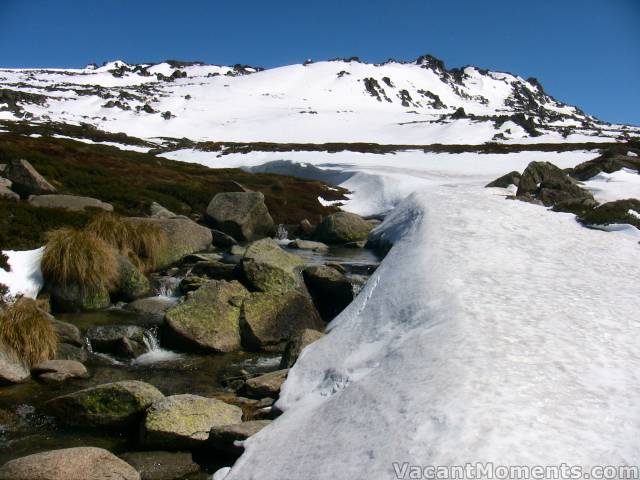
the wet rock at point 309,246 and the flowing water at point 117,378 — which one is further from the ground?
the wet rock at point 309,246

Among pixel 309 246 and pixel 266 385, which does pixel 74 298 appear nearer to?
pixel 266 385

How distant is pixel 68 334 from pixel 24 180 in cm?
1244

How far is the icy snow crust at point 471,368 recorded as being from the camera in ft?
15.8

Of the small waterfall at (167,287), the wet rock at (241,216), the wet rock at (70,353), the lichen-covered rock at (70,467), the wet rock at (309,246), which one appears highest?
the wet rock at (241,216)

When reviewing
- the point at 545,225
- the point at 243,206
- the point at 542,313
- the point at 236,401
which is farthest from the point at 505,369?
the point at 243,206


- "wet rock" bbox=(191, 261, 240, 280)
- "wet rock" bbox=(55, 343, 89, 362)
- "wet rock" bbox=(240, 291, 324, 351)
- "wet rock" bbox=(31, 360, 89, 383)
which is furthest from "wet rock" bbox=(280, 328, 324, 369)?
"wet rock" bbox=(191, 261, 240, 280)

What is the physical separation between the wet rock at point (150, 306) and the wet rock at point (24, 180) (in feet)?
32.3

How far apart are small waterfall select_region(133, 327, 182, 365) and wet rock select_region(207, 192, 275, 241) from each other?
12.4 m

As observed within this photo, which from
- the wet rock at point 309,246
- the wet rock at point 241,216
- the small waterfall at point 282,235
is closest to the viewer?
the wet rock at point 309,246

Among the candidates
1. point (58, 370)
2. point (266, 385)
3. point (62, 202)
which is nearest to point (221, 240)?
point (62, 202)

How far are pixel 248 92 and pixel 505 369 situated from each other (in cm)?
14682

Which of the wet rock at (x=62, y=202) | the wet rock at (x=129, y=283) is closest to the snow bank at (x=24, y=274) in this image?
the wet rock at (x=129, y=283)

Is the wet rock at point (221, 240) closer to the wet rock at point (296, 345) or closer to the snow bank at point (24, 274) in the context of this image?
the snow bank at point (24, 274)

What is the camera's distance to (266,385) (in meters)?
8.60
